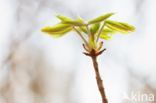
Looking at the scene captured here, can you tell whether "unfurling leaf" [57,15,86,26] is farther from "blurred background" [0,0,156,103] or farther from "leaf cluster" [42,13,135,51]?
"blurred background" [0,0,156,103]

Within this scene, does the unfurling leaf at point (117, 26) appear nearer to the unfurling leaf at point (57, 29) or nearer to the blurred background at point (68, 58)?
the unfurling leaf at point (57, 29)

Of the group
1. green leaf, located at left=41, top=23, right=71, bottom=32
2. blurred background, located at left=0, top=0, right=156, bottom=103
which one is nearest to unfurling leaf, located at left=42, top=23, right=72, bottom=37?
green leaf, located at left=41, top=23, right=71, bottom=32

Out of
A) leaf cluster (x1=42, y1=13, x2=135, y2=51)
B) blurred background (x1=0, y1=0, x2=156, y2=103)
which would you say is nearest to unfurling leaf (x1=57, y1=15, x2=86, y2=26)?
leaf cluster (x1=42, y1=13, x2=135, y2=51)

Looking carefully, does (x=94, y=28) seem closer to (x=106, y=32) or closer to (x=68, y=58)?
(x=106, y=32)

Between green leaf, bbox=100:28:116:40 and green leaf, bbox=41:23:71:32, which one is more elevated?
green leaf, bbox=41:23:71:32

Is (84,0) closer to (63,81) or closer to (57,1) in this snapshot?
(57,1)

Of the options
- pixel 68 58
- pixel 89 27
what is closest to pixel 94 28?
pixel 89 27

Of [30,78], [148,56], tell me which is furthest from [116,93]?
[30,78]

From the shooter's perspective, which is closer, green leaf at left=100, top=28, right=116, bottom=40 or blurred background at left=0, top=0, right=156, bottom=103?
green leaf at left=100, top=28, right=116, bottom=40

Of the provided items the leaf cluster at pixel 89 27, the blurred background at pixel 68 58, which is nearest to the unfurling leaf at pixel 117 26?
the leaf cluster at pixel 89 27
